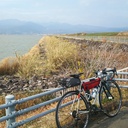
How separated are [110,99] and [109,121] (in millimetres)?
764

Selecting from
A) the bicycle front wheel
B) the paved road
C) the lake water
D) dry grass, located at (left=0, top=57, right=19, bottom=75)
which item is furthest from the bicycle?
the lake water

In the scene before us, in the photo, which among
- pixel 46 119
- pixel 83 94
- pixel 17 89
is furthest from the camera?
pixel 17 89

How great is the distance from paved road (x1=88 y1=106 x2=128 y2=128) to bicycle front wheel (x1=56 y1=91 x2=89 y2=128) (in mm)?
279

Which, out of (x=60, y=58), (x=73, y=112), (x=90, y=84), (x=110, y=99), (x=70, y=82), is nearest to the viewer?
(x=70, y=82)

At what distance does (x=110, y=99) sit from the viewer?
22.6 feet

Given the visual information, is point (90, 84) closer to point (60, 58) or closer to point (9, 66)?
point (60, 58)

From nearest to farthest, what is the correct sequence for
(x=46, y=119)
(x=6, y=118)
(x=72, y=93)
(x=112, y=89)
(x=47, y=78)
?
(x=6, y=118) → (x=72, y=93) → (x=46, y=119) → (x=112, y=89) → (x=47, y=78)

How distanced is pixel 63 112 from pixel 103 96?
4.94 feet

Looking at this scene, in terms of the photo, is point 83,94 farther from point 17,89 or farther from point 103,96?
point 17,89

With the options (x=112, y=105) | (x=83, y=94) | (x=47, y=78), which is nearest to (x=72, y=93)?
(x=83, y=94)

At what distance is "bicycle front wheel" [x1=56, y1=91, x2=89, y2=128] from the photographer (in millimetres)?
5582

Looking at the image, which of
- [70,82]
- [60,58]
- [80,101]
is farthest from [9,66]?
[70,82]

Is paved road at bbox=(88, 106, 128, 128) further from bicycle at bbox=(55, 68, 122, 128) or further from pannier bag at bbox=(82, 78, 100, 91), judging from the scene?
pannier bag at bbox=(82, 78, 100, 91)

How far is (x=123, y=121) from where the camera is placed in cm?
621
